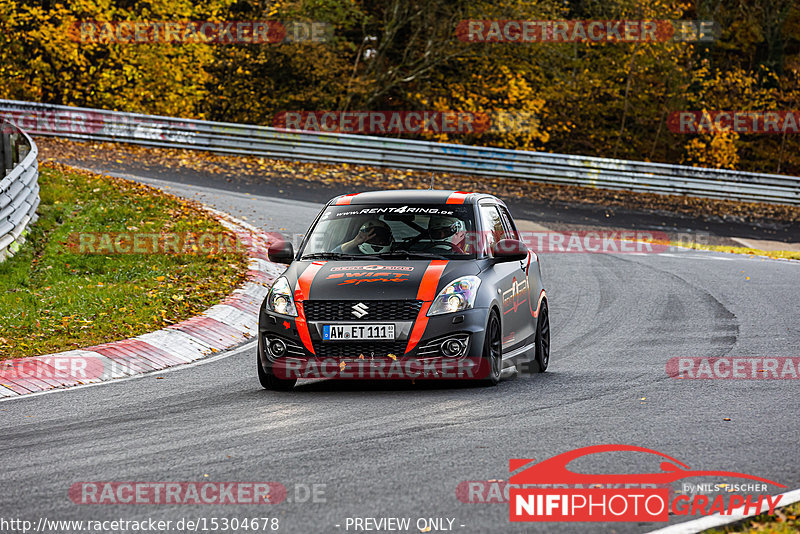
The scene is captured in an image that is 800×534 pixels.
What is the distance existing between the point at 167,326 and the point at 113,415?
141 inches

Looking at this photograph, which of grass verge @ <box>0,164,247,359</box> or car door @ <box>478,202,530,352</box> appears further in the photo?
grass verge @ <box>0,164,247,359</box>

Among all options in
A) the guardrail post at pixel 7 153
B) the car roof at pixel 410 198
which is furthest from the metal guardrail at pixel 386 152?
the car roof at pixel 410 198

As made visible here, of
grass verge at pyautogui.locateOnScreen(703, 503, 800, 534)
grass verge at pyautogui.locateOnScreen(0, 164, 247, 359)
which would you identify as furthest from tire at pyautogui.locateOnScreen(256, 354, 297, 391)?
grass verge at pyautogui.locateOnScreen(703, 503, 800, 534)

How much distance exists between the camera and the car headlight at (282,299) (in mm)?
8512

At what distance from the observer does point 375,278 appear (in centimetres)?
852

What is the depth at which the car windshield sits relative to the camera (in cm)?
927

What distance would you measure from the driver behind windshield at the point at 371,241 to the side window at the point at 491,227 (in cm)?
83

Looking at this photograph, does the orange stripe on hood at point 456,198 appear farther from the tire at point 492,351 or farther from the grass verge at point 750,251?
the grass verge at point 750,251

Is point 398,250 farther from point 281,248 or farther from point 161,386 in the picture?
point 161,386

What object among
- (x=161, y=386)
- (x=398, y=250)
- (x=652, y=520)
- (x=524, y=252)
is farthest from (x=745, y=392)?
(x=161, y=386)

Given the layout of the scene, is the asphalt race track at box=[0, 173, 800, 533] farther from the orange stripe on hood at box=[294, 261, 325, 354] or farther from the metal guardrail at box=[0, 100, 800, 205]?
the metal guardrail at box=[0, 100, 800, 205]

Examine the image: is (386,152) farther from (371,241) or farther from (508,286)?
(508,286)

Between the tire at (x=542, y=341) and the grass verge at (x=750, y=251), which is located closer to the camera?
the tire at (x=542, y=341)

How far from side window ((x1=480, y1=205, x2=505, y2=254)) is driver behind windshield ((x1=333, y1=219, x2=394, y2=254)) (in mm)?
833
